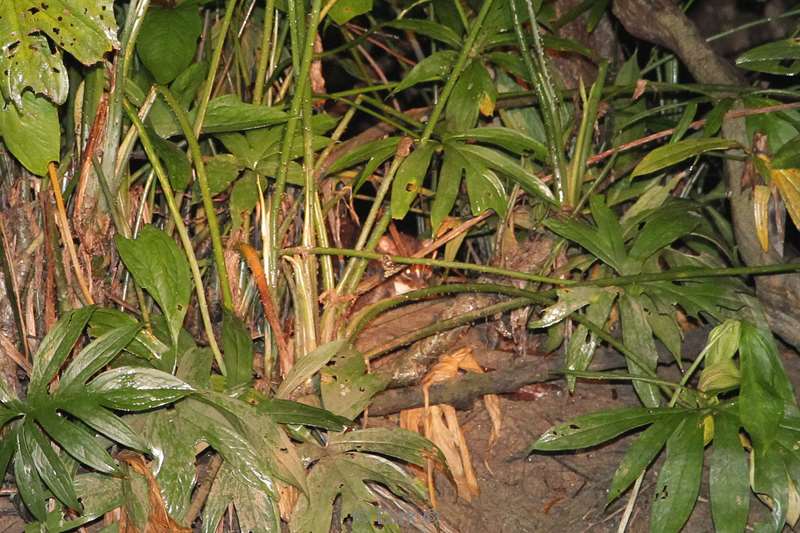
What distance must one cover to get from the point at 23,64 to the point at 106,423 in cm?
58

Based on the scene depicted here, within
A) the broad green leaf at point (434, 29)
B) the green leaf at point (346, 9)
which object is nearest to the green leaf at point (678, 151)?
the broad green leaf at point (434, 29)

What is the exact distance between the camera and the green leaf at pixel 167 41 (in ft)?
5.73

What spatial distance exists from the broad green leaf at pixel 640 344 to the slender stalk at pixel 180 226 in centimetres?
75

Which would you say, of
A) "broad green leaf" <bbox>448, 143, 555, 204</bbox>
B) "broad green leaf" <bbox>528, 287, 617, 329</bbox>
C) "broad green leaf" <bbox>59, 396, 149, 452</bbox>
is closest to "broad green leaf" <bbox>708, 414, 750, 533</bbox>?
"broad green leaf" <bbox>528, 287, 617, 329</bbox>

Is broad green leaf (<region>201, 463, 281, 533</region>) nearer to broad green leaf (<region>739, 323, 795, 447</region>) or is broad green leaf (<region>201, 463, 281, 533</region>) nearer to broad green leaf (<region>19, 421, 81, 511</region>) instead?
broad green leaf (<region>19, 421, 81, 511</region>)

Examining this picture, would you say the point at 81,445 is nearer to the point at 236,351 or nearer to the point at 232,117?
the point at 236,351

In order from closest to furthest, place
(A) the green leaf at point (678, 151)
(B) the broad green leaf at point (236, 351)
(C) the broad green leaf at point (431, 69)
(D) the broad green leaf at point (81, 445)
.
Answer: (D) the broad green leaf at point (81, 445) < (B) the broad green leaf at point (236, 351) < (A) the green leaf at point (678, 151) < (C) the broad green leaf at point (431, 69)

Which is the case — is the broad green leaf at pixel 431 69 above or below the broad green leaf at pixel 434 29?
below

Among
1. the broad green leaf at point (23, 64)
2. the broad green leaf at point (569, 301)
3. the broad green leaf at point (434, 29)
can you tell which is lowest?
the broad green leaf at point (569, 301)

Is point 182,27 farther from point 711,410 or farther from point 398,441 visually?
point 711,410

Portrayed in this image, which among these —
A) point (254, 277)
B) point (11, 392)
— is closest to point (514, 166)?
point (254, 277)

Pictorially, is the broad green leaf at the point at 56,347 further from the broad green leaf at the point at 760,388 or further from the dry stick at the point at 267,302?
the broad green leaf at the point at 760,388

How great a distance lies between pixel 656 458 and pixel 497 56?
2.79 ft

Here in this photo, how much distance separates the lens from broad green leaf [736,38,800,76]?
1.86 meters
